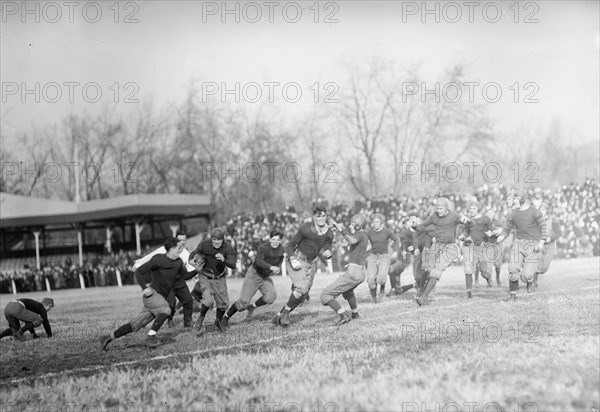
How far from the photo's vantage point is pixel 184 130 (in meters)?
36.4

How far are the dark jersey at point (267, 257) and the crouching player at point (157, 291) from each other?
150cm

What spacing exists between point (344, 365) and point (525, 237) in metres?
6.60

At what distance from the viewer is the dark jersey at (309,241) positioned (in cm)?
1020

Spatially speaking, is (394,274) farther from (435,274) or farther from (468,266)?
(435,274)

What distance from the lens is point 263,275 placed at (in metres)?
10.7

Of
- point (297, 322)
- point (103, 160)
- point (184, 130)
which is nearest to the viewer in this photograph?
point (297, 322)

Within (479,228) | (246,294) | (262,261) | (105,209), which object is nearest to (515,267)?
(479,228)

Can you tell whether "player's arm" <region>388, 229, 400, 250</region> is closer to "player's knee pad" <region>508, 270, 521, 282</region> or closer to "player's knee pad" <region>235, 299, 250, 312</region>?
"player's knee pad" <region>508, 270, 521, 282</region>

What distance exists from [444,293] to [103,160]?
37.2 meters

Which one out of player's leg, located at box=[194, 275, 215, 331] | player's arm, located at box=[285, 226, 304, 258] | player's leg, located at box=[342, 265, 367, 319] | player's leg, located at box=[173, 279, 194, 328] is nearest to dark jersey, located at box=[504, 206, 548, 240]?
player's leg, located at box=[342, 265, 367, 319]

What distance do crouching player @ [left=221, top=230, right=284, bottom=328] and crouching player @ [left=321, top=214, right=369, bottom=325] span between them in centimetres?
Answer: 115

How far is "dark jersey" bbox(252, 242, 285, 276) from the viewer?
10.5 meters

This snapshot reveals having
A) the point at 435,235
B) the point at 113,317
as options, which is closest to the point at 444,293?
the point at 435,235

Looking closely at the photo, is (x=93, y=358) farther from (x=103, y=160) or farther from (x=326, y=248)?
(x=103, y=160)
